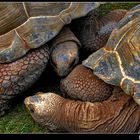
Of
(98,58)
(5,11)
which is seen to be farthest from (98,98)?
(5,11)

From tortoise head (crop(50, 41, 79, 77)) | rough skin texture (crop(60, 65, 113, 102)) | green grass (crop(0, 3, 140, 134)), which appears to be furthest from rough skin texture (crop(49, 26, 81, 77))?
green grass (crop(0, 3, 140, 134))

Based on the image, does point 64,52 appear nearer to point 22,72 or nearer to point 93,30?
point 22,72

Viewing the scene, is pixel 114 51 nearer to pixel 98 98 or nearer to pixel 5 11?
pixel 98 98

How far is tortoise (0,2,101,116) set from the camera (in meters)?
4.49

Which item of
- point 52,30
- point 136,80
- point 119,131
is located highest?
point 52,30

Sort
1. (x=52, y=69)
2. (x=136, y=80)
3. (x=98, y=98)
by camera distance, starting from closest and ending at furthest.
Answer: (x=136, y=80) → (x=98, y=98) → (x=52, y=69)

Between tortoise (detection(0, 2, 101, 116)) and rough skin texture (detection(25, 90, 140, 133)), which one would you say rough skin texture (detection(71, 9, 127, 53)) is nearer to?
tortoise (detection(0, 2, 101, 116))

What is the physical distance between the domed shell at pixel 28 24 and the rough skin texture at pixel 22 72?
62mm

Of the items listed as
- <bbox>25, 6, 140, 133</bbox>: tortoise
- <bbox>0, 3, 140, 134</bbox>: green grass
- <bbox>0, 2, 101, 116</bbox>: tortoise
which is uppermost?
<bbox>0, 2, 101, 116</bbox>: tortoise

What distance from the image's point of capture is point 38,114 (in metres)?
4.41

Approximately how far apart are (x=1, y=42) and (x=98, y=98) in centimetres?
88

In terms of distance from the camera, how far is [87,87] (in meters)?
4.45

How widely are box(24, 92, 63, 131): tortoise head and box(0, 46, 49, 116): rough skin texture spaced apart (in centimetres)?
19

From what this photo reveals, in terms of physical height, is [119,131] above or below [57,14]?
below
